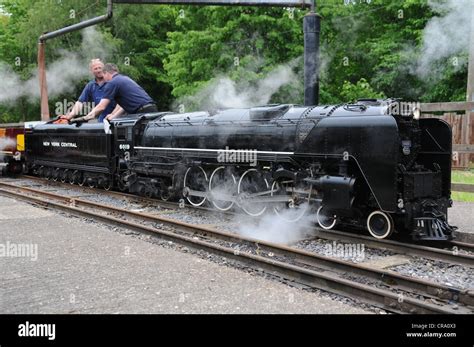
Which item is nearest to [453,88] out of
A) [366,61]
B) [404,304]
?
[366,61]

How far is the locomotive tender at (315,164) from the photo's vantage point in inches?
270

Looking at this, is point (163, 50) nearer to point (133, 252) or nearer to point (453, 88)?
→ point (453, 88)

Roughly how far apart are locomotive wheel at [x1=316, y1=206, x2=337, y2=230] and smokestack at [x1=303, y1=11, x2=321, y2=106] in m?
2.10

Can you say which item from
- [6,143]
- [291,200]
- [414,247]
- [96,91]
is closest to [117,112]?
[96,91]

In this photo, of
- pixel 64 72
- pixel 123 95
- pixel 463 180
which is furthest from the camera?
pixel 64 72

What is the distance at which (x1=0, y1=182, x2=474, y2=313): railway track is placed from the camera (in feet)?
15.3

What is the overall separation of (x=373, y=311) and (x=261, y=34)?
13.1m

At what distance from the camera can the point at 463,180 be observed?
12.2m

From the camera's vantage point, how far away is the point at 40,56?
1888 cm

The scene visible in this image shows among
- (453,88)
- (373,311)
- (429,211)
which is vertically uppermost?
(453,88)

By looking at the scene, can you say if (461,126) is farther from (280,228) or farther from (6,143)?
(6,143)

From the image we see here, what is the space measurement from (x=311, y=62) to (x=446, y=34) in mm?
9047

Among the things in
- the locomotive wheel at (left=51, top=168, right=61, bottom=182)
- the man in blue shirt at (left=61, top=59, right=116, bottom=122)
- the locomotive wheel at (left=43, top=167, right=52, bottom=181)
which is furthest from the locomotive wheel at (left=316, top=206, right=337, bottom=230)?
the locomotive wheel at (left=43, top=167, right=52, bottom=181)

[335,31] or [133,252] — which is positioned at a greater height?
[335,31]
